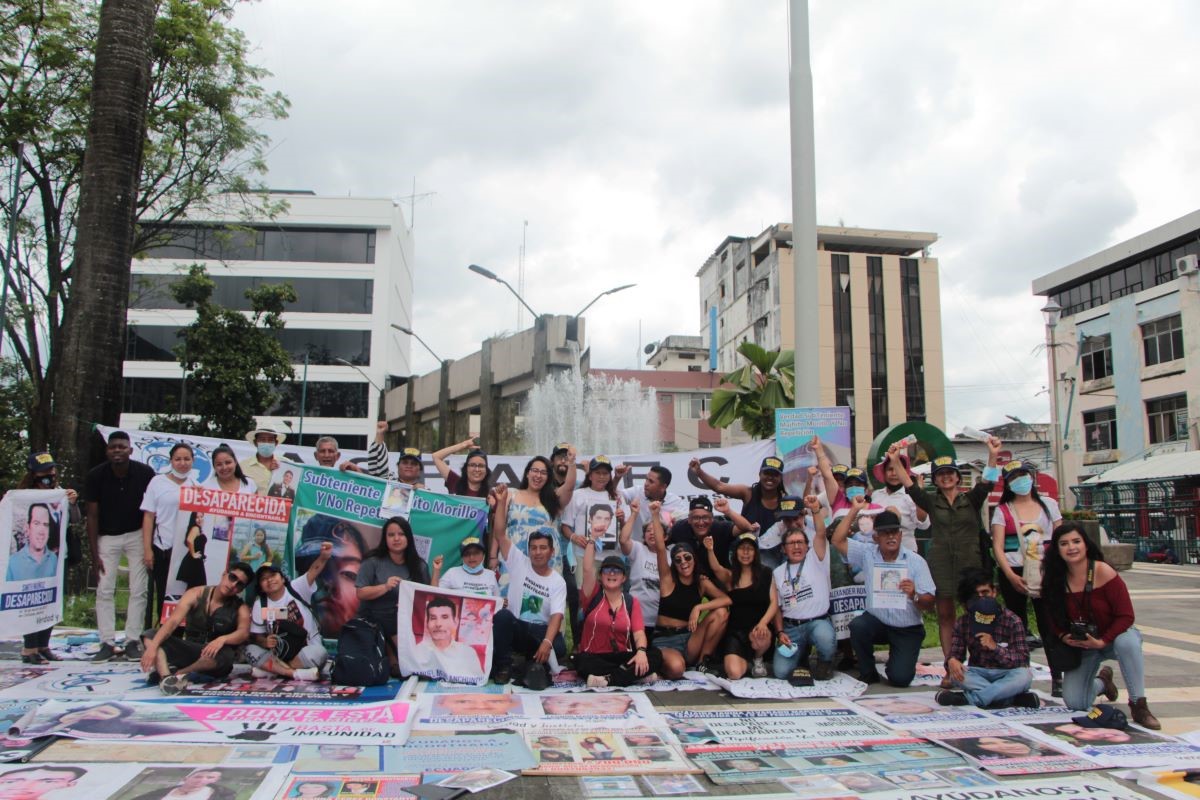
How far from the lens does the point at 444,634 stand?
20.3 ft

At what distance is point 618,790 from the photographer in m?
4.02

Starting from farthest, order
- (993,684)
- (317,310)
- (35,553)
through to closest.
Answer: (317,310)
(35,553)
(993,684)

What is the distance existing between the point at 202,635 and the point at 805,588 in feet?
15.4

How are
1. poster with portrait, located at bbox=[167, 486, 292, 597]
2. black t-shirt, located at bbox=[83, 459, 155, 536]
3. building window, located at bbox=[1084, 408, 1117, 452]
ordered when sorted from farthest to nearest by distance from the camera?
building window, located at bbox=[1084, 408, 1117, 452]
black t-shirt, located at bbox=[83, 459, 155, 536]
poster with portrait, located at bbox=[167, 486, 292, 597]

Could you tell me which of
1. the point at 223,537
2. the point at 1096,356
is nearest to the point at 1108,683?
the point at 223,537

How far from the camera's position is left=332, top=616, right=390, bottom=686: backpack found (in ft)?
19.4

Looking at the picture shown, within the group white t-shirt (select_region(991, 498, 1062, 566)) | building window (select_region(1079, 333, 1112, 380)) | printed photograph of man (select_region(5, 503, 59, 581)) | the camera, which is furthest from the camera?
building window (select_region(1079, 333, 1112, 380))

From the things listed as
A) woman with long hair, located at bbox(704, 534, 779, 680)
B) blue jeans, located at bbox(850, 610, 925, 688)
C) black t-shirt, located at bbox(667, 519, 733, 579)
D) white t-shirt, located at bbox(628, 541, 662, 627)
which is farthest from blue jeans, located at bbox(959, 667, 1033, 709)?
white t-shirt, located at bbox(628, 541, 662, 627)

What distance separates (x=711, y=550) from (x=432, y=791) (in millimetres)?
3394

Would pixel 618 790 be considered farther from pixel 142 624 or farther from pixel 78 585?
pixel 78 585

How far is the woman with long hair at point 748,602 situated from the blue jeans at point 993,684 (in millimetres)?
1496

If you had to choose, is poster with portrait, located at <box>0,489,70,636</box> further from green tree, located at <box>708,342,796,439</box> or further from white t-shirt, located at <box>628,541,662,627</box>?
green tree, located at <box>708,342,796,439</box>

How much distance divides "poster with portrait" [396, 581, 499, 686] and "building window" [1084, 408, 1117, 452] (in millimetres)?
38236

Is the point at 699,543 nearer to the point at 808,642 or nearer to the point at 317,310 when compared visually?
the point at 808,642
